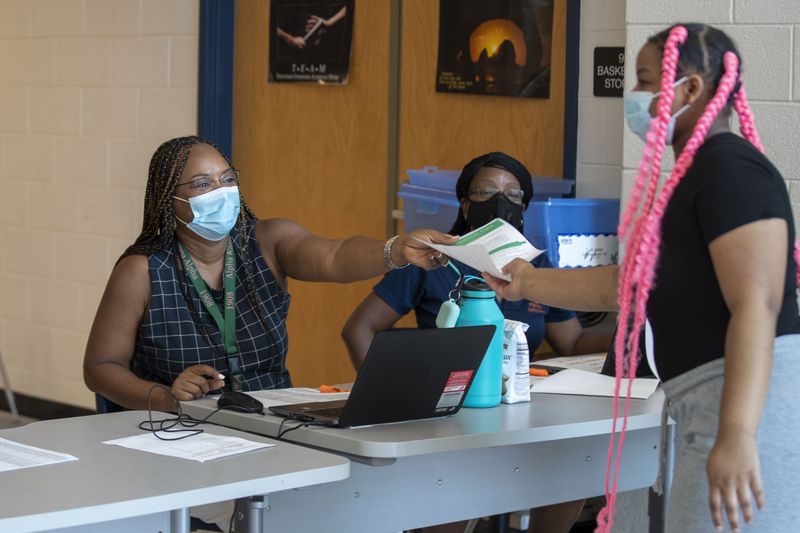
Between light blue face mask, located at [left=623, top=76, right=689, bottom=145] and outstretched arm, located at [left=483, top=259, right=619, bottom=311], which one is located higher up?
light blue face mask, located at [left=623, top=76, right=689, bottom=145]

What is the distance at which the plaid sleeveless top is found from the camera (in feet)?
9.21

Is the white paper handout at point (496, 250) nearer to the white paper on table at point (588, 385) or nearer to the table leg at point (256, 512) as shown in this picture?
the white paper on table at point (588, 385)

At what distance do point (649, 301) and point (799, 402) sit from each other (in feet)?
0.86

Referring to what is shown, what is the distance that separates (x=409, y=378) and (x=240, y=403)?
0.37 m

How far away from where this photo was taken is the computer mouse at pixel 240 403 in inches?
91.0

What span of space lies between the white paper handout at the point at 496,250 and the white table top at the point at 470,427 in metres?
0.28

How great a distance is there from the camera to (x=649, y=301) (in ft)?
5.98

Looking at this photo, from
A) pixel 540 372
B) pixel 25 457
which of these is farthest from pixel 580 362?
pixel 25 457

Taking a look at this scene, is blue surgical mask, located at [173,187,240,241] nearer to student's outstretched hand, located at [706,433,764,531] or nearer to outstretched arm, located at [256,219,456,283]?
outstretched arm, located at [256,219,456,283]

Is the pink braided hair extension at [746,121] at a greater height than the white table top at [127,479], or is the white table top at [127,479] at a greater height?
the pink braided hair extension at [746,121]

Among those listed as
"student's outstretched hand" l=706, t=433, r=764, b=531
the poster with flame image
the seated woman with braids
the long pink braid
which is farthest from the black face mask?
"student's outstretched hand" l=706, t=433, r=764, b=531

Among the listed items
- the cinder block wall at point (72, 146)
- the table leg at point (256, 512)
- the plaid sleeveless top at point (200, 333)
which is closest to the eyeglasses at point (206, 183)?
the plaid sleeveless top at point (200, 333)

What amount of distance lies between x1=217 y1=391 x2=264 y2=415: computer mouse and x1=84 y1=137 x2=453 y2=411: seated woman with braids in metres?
0.39

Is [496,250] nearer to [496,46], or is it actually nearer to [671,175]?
[671,175]
